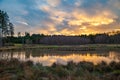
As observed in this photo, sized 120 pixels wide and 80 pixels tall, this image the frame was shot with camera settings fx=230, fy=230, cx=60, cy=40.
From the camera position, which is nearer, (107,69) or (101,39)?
(107,69)

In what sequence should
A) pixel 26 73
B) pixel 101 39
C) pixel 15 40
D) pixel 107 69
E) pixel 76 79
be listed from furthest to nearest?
pixel 101 39
pixel 15 40
pixel 107 69
pixel 26 73
pixel 76 79

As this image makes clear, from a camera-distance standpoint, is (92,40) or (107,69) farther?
(92,40)

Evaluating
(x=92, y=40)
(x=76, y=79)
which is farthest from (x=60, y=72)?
(x=92, y=40)

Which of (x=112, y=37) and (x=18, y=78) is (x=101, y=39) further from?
(x=18, y=78)

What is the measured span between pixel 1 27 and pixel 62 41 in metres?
87.3

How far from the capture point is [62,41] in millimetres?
173375

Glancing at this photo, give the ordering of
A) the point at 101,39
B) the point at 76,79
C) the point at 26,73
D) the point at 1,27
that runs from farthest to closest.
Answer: the point at 101,39, the point at 1,27, the point at 26,73, the point at 76,79

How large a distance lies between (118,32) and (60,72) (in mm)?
160000

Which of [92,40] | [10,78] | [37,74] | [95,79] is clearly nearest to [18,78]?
[10,78]

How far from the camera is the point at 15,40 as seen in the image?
141 m

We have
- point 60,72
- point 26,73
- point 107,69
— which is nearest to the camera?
point 26,73

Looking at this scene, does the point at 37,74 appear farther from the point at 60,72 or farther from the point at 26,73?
the point at 60,72

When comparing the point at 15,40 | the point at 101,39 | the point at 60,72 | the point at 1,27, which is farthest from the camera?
the point at 101,39

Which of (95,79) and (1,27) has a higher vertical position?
(1,27)
